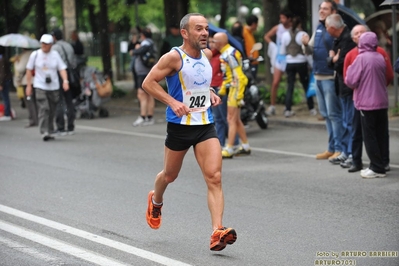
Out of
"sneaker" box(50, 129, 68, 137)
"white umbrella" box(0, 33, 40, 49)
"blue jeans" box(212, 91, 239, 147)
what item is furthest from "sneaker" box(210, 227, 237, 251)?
"white umbrella" box(0, 33, 40, 49)

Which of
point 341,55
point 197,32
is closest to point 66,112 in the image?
point 341,55

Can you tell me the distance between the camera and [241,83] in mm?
12930

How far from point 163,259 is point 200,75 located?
61.9 inches

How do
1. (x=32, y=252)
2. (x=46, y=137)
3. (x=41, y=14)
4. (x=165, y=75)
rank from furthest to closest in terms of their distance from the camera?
1. (x=41, y=14)
2. (x=46, y=137)
3. (x=165, y=75)
4. (x=32, y=252)

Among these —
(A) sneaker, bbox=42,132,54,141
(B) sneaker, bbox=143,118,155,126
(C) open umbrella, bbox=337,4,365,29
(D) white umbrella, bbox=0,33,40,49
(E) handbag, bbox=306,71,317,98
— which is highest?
(C) open umbrella, bbox=337,4,365,29

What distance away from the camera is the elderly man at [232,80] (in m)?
12.9

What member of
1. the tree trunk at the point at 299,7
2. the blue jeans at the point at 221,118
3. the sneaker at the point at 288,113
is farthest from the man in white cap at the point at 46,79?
the tree trunk at the point at 299,7

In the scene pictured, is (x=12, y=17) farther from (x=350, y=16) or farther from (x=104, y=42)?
(x=350, y=16)

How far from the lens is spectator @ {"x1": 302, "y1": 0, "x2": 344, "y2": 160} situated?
1247cm

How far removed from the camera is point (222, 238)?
23.2ft

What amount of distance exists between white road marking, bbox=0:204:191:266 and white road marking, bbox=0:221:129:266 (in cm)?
26

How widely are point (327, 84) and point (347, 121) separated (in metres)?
0.68

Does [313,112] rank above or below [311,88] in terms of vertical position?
below

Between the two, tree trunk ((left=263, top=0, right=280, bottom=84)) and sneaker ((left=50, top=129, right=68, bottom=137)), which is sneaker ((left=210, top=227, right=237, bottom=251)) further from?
tree trunk ((left=263, top=0, right=280, bottom=84))
